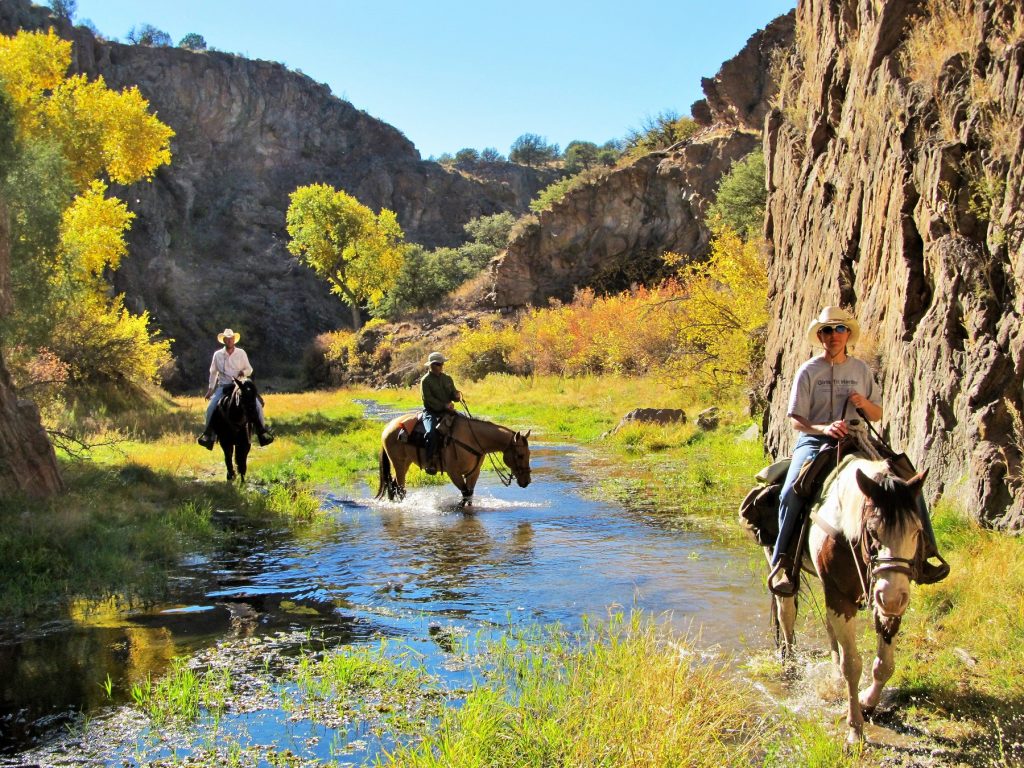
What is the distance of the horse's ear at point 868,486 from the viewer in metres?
4.72

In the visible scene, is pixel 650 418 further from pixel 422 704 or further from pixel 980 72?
pixel 422 704

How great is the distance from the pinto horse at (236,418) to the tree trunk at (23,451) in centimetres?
381

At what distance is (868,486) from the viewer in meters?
4.74

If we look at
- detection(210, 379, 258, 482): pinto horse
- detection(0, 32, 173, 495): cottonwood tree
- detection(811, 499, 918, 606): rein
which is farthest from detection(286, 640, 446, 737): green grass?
detection(210, 379, 258, 482): pinto horse

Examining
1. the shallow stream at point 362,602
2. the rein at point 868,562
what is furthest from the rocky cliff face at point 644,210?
the rein at point 868,562

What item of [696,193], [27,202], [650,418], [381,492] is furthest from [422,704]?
[696,193]

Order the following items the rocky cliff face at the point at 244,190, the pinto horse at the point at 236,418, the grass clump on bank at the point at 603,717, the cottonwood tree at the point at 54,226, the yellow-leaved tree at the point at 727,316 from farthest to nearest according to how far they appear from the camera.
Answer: the rocky cliff face at the point at 244,190, the yellow-leaved tree at the point at 727,316, the pinto horse at the point at 236,418, the cottonwood tree at the point at 54,226, the grass clump on bank at the point at 603,717

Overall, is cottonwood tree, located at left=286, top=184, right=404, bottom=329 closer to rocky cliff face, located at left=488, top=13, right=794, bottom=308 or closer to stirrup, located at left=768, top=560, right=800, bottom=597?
rocky cliff face, located at left=488, top=13, right=794, bottom=308

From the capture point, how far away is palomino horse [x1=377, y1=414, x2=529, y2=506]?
544 inches

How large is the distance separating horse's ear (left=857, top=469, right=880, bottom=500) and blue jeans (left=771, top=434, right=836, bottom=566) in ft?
3.78

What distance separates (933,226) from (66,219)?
2775 cm

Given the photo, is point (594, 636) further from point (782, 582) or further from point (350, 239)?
point (350, 239)

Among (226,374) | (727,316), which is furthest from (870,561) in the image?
(727,316)

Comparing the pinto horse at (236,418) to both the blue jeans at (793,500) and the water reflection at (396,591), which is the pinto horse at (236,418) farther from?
the blue jeans at (793,500)
